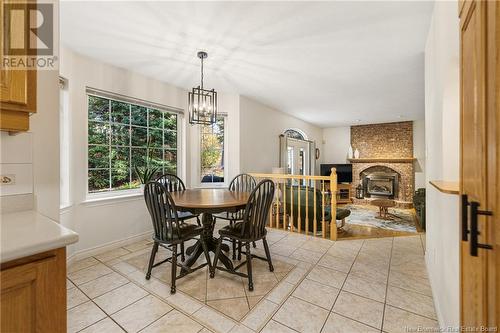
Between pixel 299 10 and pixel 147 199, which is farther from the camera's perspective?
pixel 147 199

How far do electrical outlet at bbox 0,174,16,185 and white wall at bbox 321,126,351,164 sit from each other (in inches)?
322

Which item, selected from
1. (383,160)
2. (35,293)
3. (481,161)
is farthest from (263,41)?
(383,160)

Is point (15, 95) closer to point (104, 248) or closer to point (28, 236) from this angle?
point (28, 236)

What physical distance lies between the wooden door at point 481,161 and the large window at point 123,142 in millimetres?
3544

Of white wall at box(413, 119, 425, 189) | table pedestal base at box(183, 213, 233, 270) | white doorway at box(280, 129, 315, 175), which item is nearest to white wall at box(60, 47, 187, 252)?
table pedestal base at box(183, 213, 233, 270)

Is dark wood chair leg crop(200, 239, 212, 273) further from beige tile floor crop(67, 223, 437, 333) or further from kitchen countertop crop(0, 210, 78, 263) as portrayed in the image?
kitchen countertop crop(0, 210, 78, 263)

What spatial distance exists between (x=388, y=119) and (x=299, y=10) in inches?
234

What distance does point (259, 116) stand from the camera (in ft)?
15.9

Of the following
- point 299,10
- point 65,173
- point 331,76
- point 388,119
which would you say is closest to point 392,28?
point 299,10

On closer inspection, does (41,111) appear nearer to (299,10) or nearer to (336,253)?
(299,10)

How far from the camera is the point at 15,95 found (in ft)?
3.16

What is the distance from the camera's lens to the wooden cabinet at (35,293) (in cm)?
71

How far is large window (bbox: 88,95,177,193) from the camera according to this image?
9.71 feet

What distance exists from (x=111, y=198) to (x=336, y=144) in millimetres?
7252
